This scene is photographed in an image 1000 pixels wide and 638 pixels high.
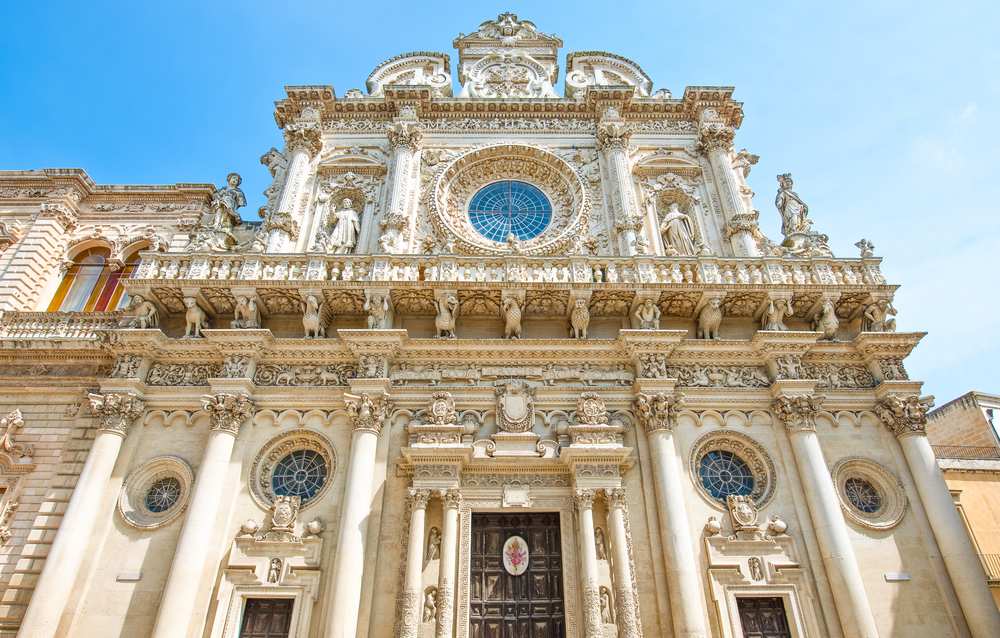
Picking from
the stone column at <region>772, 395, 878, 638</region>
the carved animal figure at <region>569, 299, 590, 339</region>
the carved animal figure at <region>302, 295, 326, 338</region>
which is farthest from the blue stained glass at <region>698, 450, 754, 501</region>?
the carved animal figure at <region>302, 295, 326, 338</region>

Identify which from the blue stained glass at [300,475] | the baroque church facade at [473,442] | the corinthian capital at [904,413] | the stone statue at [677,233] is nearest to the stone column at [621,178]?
the baroque church facade at [473,442]

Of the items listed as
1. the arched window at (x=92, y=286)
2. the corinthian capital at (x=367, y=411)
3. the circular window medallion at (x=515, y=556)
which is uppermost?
the arched window at (x=92, y=286)

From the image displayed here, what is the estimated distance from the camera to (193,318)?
1194 cm

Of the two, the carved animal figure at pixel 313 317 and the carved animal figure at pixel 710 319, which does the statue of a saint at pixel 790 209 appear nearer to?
the carved animal figure at pixel 710 319

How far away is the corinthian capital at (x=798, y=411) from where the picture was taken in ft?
36.0

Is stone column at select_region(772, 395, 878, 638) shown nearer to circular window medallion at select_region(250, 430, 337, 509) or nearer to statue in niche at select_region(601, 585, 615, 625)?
statue in niche at select_region(601, 585, 615, 625)

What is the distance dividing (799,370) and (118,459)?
1360 cm

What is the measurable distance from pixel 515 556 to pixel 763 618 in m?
4.35

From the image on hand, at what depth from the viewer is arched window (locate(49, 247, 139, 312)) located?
1494 cm

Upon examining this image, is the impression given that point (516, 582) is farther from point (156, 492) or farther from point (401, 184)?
point (401, 184)

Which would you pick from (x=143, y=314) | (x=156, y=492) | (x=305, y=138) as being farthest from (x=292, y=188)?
(x=156, y=492)

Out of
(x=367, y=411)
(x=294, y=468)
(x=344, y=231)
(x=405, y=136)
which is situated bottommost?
(x=294, y=468)

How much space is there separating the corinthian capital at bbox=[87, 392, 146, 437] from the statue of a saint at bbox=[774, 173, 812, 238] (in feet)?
49.9

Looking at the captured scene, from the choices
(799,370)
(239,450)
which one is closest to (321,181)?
(239,450)
